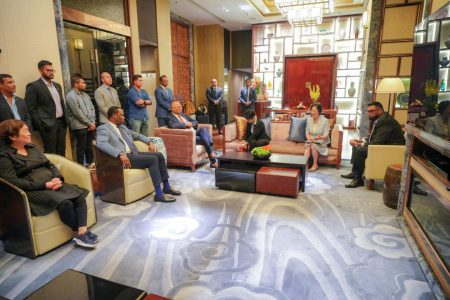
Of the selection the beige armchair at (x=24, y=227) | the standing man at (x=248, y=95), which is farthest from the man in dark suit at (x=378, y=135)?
the standing man at (x=248, y=95)

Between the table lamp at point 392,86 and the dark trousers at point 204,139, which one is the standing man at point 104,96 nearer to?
the dark trousers at point 204,139

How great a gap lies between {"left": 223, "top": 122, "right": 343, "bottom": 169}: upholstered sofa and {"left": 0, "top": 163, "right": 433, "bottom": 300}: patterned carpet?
1.25 meters

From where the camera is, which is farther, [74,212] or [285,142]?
[285,142]

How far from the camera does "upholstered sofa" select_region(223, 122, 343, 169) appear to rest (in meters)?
4.49

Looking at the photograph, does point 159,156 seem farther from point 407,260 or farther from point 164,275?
point 407,260

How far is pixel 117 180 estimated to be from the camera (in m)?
3.20

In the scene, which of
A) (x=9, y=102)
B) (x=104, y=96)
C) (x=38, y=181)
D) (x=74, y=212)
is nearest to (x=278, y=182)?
(x=74, y=212)

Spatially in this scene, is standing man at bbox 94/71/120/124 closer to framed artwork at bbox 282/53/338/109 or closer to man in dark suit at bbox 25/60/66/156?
man in dark suit at bbox 25/60/66/156

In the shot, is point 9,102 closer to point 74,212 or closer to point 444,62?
point 74,212

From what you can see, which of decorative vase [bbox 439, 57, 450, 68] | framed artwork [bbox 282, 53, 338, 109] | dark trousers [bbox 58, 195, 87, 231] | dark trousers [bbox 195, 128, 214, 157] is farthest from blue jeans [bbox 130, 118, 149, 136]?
framed artwork [bbox 282, 53, 338, 109]

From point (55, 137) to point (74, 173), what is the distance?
129cm

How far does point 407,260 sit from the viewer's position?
2.18 metres

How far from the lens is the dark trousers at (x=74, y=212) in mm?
2311

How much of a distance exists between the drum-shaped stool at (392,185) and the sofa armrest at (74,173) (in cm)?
302
